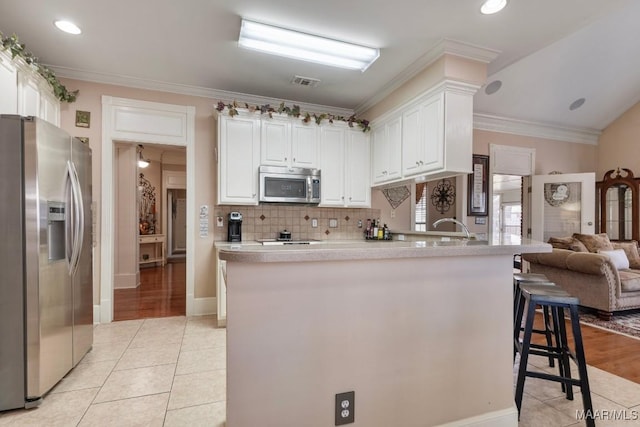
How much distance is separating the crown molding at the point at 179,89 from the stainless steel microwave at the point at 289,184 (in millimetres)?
945

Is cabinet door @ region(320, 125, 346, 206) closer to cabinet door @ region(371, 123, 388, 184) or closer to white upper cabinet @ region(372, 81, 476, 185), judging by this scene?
cabinet door @ region(371, 123, 388, 184)

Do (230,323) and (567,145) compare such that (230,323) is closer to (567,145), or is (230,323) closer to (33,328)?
(33,328)

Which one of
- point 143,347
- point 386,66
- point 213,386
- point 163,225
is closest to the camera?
point 213,386

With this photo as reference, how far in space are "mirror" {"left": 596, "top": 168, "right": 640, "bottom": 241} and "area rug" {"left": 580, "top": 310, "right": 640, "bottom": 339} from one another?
2.22 meters

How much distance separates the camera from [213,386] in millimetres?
2145

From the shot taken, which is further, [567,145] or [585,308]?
[567,145]

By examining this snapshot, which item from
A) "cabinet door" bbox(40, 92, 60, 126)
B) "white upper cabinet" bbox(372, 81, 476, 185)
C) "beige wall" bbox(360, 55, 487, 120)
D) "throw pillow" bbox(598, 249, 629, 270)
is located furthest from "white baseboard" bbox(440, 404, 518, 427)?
"cabinet door" bbox(40, 92, 60, 126)

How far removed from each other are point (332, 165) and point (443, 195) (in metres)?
2.87

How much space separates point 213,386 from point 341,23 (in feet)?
9.19

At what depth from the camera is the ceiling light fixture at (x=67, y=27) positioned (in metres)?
2.49

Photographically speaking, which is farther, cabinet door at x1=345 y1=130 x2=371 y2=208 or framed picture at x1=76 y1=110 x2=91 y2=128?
cabinet door at x1=345 y1=130 x2=371 y2=208

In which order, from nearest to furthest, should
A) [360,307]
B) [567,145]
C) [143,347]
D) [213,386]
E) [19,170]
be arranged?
[360,307]
[19,170]
[213,386]
[143,347]
[567,145]

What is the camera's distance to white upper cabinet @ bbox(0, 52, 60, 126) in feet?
7.84

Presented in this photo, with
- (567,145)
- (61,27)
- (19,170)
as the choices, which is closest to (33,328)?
(19,170)
